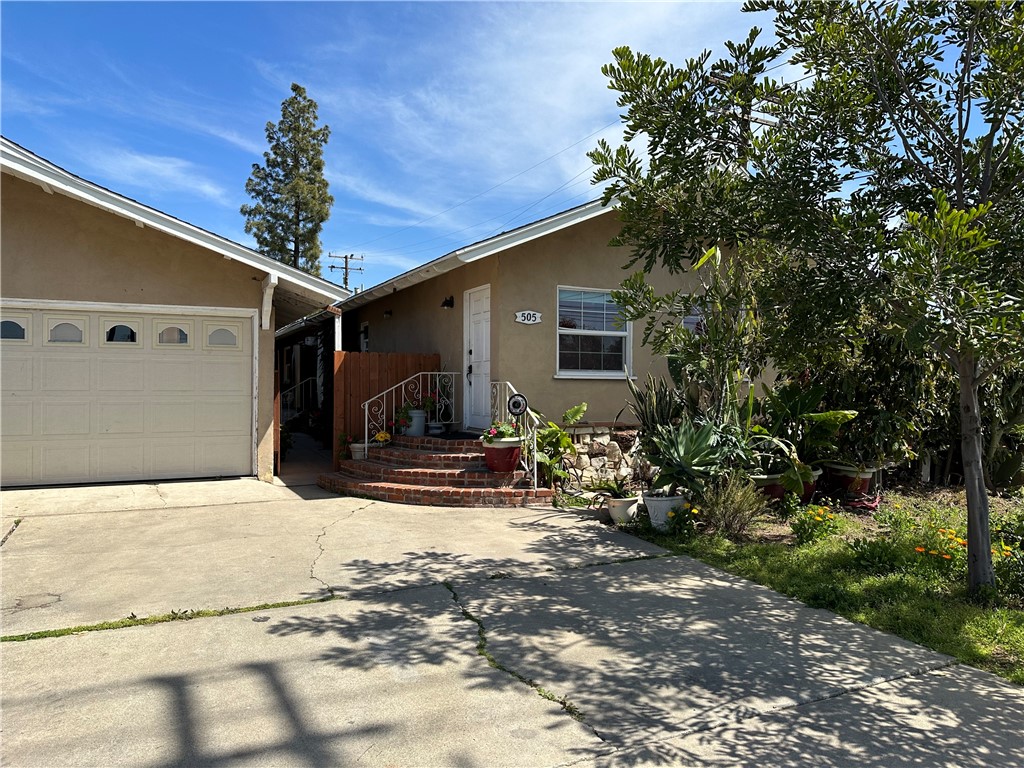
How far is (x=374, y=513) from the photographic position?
8.00 metres

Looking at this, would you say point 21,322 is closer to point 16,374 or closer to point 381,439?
point 16,374

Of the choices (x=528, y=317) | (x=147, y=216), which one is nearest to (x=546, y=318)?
(x=528, y=317)

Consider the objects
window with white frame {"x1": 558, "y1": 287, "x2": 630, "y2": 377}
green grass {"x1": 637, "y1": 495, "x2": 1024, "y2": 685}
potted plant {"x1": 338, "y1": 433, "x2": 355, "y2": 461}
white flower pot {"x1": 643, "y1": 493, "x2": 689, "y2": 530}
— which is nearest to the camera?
green grass {"x1": 637, "y1": 495, "x2": 1024, "y2": 685}

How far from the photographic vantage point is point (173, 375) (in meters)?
9.43

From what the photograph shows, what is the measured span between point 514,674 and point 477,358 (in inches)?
295

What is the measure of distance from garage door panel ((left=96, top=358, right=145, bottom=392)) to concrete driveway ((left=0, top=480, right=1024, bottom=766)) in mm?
3223

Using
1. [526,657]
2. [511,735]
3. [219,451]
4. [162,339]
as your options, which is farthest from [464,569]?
[162,339]

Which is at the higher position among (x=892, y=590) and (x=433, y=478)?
(x=433, y=478)

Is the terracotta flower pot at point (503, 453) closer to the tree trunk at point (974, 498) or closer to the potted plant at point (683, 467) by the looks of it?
the potted plant at point (683, 467)

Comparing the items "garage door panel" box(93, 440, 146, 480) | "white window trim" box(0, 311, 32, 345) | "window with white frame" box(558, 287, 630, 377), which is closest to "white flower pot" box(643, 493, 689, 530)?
"window with white frame" box(558, 287, 630, 377)

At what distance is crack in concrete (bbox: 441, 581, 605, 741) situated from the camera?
3.25m

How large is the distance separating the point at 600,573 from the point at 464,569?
3.88 feet

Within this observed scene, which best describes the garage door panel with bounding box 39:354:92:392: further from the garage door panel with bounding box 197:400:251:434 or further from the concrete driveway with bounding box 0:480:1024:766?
the concrete driveway with bounding box 0:480:1024:766

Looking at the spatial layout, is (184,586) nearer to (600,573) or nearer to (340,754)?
(340,754)
